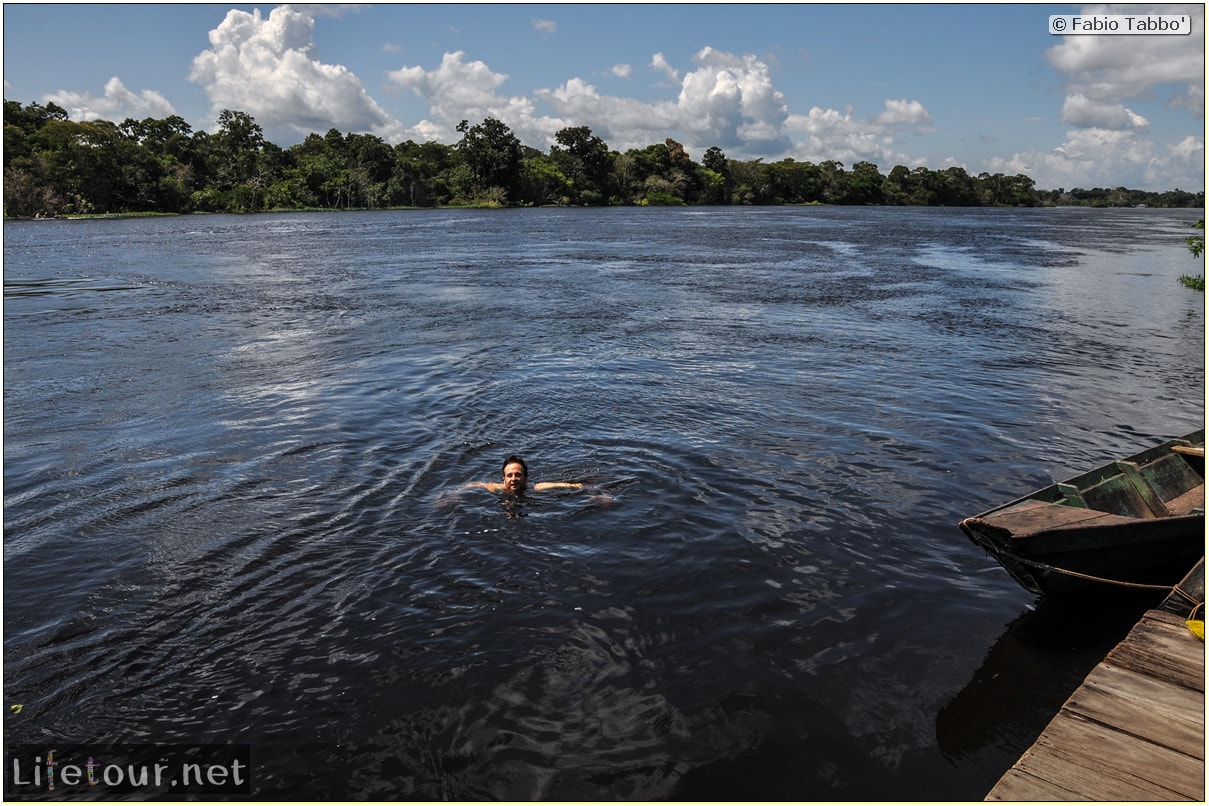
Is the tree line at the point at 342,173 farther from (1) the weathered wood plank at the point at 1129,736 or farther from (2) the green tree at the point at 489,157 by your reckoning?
(1) the weathered wood plank at the point at 1129,736

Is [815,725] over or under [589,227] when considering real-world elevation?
under

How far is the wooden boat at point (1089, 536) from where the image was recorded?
7926 millimetres

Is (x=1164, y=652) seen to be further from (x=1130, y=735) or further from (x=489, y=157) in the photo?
(x=489, y=157)

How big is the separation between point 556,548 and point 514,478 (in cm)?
154

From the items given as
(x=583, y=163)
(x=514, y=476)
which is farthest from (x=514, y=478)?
(x=583, y=163)

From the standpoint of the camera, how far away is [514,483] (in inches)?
426

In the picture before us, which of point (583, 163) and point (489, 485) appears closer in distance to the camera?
point (489, 485)

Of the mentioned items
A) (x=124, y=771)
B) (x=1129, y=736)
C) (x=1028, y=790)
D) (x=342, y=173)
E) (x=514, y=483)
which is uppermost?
(x=342, y=173)

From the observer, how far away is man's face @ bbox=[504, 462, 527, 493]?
425 inches

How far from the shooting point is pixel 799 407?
15.6 meters

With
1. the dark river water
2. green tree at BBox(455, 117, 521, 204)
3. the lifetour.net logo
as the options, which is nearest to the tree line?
green tree at BBox(455, 117, 521, 204)

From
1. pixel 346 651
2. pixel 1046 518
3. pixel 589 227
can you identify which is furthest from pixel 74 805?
pixel 589 227

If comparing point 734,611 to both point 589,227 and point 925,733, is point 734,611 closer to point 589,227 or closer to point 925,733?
point 925,733

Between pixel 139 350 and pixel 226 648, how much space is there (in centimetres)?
Answer: 1589
